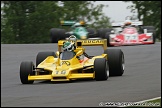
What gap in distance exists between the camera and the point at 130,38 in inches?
1275

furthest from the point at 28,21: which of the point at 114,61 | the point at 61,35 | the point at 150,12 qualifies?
the point at 114,61

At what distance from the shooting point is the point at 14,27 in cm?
7481

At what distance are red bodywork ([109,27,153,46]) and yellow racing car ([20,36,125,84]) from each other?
46.2ft

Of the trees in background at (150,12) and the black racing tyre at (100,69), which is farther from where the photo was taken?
the trees in background at (150,12)

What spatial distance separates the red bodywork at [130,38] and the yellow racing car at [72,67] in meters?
14.1

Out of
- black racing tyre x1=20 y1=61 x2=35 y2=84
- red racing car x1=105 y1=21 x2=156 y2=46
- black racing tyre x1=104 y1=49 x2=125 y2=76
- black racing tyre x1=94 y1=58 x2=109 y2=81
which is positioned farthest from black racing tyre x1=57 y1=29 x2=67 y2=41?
black racing tyre x1=94 y1=58 x2=109 y2=81

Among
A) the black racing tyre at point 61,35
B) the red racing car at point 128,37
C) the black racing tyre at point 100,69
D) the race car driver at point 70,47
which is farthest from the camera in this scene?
the black racing tyre at point 61,35

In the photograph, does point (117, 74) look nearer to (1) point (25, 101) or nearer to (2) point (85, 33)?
(1) point (25, 101)

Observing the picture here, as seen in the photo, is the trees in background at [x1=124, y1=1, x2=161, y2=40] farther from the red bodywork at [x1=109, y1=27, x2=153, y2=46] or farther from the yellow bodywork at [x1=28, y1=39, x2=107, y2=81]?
the yellow bodywork at [x1=28, y1=39, x2=107, y2=81]

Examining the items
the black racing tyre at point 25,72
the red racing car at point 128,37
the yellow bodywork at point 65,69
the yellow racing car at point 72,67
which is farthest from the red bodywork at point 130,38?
the black racing tyre at point 25,72

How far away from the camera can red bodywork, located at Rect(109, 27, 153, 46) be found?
32031 millimetres

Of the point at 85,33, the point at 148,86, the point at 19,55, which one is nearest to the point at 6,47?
the point at 19,55

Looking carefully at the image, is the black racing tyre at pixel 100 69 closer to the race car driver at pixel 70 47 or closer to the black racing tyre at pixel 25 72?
the race car driver at pixel 70 47

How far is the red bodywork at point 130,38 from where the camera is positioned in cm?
3203
